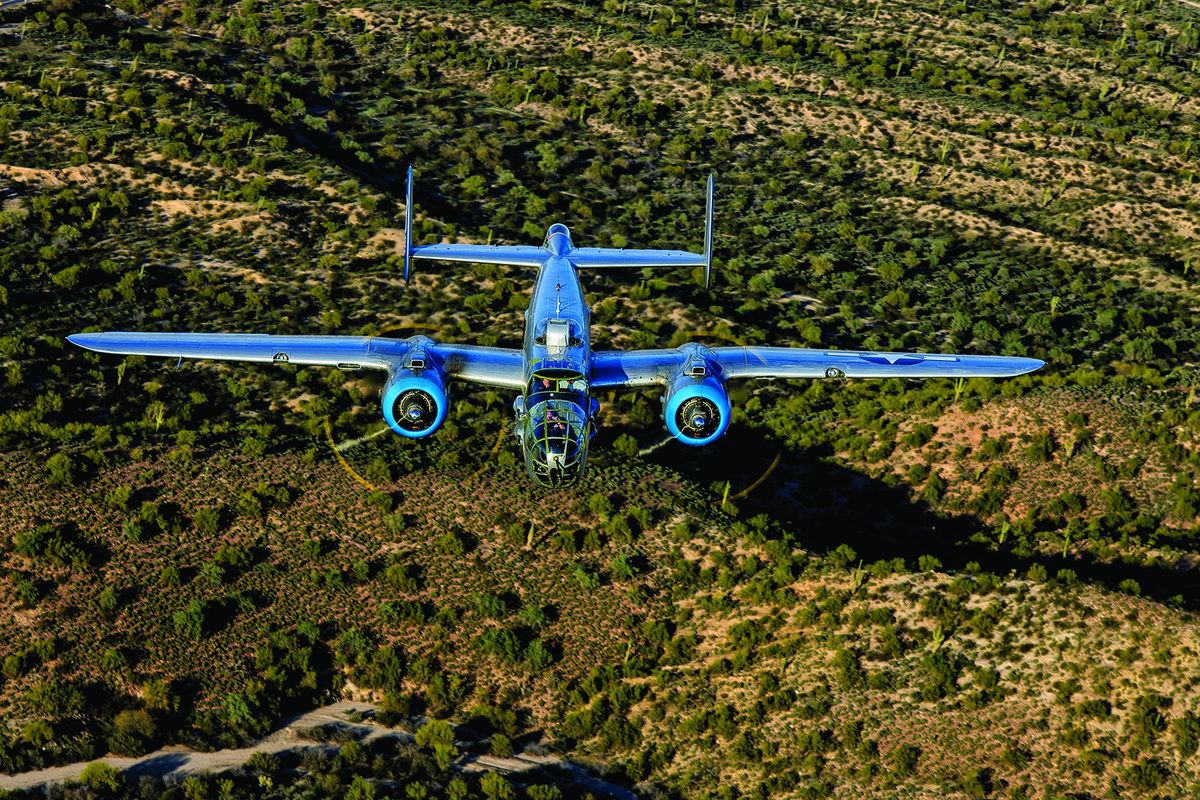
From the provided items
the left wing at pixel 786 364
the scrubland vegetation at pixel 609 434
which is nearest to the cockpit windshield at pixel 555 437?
the left wing at pixel 786 364

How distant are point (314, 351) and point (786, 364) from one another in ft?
58.4

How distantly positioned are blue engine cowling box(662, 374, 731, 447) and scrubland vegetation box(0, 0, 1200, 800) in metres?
5.88

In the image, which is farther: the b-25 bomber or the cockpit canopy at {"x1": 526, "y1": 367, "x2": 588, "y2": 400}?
the cockpit canopy at {"x1": 526, "y1": 367, "x2": 588, "y2": 400}

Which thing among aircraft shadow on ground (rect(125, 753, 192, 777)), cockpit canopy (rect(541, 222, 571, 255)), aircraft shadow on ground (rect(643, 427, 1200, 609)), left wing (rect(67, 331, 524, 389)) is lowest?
aircraft shadow on ground (rect(125, 753, 192, 777))

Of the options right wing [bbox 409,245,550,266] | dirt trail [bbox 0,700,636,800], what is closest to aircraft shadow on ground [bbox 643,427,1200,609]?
right wing [bbox 409,245,550,266]

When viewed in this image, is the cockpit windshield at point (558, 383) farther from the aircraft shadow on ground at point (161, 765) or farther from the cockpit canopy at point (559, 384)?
the aircraft shadow on ground at point (161, 765)

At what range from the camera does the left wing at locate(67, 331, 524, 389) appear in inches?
1815

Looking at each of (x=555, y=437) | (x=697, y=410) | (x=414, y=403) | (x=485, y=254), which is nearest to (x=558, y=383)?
(x=555, y=437)

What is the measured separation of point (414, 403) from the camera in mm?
44656

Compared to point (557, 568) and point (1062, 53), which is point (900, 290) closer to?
point (557, 568)

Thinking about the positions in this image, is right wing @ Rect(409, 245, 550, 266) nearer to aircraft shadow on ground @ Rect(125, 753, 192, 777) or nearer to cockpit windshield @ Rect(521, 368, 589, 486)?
cockpit windshield @ Rect(521, 368, 589, 486)

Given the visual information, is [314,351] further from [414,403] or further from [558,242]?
[558,242]

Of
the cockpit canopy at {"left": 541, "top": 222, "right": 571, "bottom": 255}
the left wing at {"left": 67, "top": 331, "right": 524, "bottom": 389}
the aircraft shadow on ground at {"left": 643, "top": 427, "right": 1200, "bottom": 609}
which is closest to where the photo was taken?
the left wing at {"left": 67, "top": 331, "right": 524, "bottom": 389}

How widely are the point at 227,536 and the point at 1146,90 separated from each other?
262ft
